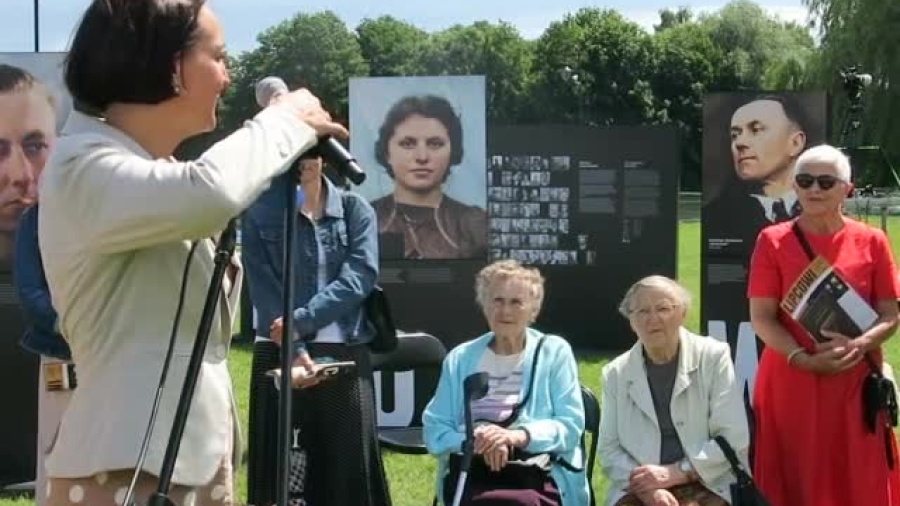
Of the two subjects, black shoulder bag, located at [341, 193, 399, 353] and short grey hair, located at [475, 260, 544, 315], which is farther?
black shoulder bag, located at [341, 193, 399, 353]

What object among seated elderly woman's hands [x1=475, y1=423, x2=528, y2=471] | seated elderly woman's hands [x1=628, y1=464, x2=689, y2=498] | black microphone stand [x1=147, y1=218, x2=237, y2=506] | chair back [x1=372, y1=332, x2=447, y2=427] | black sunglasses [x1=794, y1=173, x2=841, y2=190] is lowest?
chair back [x1=372, y1=332, x2=447, y2=427]

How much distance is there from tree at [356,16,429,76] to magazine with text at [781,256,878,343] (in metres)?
69.7

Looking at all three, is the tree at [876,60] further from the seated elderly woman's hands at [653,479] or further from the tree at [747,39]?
the tree at [747,39]

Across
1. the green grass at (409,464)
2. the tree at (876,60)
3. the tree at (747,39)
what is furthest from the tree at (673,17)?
the green grass at (409,464)

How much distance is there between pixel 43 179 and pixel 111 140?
0.13m

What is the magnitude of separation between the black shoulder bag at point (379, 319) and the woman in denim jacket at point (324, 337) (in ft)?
0.19

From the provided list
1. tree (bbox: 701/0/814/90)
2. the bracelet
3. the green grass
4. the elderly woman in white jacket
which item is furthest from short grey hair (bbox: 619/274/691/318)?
tree (bbox: 701/0/814/90)

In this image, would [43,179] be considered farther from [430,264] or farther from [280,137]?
[430,264]

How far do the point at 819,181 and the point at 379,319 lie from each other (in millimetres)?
1860

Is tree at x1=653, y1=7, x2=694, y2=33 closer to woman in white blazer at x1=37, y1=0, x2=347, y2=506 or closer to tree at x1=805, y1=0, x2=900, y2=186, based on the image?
tree at x1=805, y1=0, x2=900, y2=186

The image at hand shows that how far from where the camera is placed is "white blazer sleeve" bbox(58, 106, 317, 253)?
1.90 meters

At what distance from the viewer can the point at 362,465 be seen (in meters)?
5.40

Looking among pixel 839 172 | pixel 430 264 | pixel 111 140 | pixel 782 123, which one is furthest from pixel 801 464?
pixel 430 264

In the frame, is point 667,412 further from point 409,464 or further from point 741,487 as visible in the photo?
point 409,464
